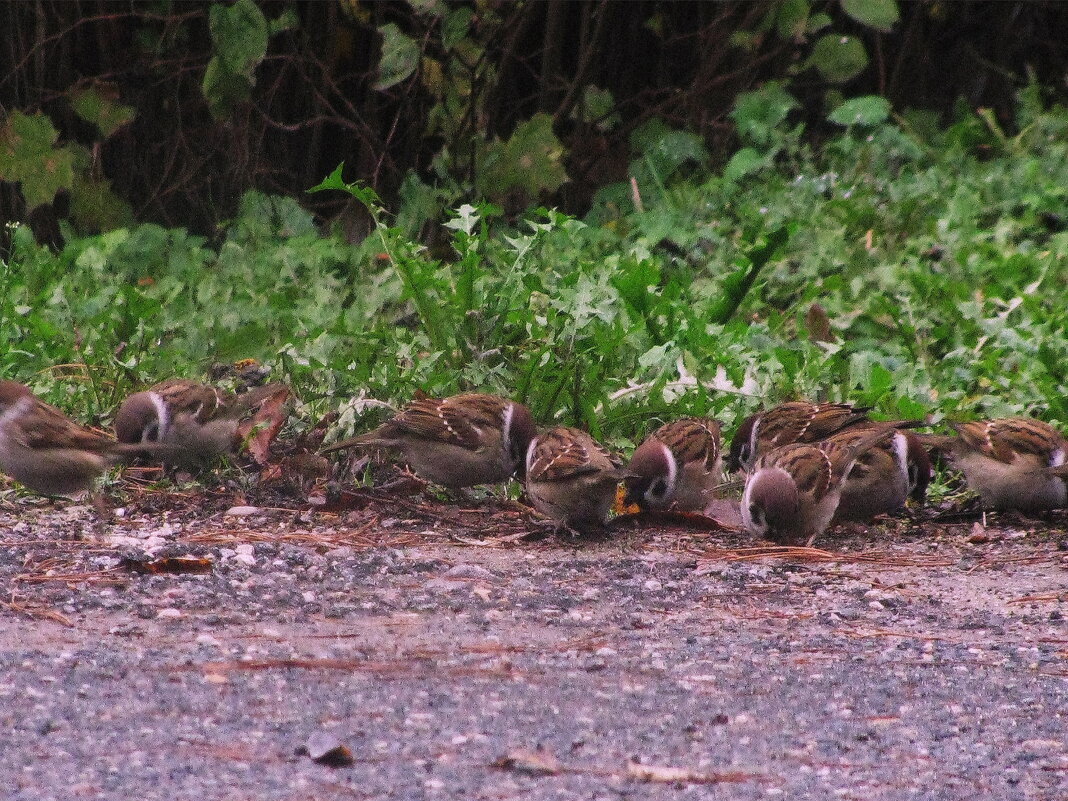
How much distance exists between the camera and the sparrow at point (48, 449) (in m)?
5.75

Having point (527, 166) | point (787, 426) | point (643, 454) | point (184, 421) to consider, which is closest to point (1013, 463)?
point (787, 426)

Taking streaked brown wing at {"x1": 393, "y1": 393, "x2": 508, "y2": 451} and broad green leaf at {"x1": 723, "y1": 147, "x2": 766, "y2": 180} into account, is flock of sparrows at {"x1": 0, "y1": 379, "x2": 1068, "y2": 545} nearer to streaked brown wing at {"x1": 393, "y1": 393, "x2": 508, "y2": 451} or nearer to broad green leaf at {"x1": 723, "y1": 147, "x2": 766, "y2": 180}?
streaked brown wing at {"x1": 393, "y1": 393, "x2": 508, "y2": 451}

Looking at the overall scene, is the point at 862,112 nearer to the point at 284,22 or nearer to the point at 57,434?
the point at 284,22

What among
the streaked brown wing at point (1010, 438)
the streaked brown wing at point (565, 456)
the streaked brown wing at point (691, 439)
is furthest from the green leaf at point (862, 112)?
the streaked brown wing at point (565, 456)

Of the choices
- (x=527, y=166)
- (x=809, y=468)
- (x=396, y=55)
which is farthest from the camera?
(x=527, y=166)

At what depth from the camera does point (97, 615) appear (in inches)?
170

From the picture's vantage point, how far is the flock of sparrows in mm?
5613

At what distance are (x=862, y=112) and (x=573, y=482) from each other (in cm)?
601

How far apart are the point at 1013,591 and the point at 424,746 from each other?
96.5 inches

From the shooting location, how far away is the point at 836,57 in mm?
10781

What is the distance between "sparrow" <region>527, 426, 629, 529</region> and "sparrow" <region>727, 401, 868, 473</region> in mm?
715

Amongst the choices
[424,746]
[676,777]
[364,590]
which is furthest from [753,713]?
[364,590]

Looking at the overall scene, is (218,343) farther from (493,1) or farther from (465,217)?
(493,1)

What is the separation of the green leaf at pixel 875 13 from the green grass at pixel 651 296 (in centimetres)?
82
